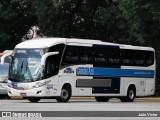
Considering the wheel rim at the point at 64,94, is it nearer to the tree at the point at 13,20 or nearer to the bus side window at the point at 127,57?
the bus side window at the point at 127,57

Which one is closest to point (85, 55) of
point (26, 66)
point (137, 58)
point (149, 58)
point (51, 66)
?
point (51, 66)

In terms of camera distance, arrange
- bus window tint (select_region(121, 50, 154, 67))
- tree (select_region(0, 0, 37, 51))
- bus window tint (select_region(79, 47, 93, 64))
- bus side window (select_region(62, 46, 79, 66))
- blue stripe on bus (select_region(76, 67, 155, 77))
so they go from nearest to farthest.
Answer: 1. bus side window (select_region(62, 46, 79, 66))
2. bus window tint (select_region(79, 47, 93, 64))
3. blue stripe on bus (select_region(76, 67, 155, 77))
4. bus window tint (select_region(121, 50, 154, 67))
5. tree (select_region(0, 0, 37, 51))

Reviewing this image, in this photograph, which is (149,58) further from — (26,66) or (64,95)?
(26,66)

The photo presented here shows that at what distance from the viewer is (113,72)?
118ft

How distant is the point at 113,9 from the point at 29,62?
15.8 metres

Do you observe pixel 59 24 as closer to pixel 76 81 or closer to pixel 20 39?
pixel 20 39

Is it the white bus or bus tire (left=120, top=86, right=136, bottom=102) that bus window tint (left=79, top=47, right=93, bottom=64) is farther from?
bus tire (left=120, top=86, right=136, bottom=102)

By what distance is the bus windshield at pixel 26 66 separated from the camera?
32.0 m

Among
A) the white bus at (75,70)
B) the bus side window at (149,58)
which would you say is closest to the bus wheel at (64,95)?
the white bus at (75,70)

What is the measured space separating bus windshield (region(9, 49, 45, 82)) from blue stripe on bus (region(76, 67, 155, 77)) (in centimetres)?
254

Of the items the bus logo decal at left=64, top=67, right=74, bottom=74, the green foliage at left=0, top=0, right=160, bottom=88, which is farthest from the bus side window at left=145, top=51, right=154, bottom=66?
the bus logo decal at left=64, top=67, right=74, bottom=74

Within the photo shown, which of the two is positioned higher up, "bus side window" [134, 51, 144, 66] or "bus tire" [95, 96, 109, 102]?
"bus side window" [134, 51, 144, 66]

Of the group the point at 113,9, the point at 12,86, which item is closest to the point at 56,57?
the point at 12,86

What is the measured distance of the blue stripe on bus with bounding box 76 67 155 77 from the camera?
34144 mm
